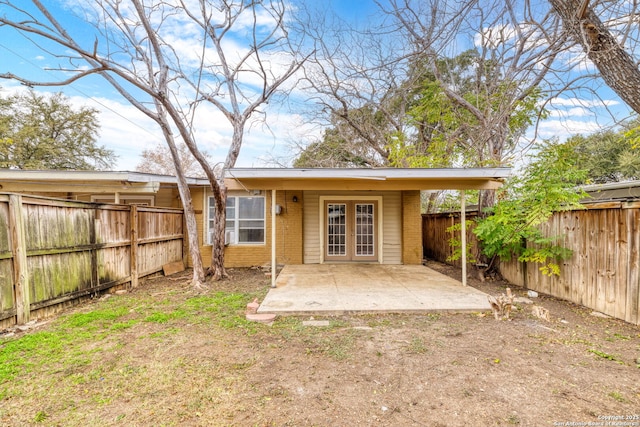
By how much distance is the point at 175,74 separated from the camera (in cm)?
732

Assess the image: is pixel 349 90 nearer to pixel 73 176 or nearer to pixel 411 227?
pixel 411 227

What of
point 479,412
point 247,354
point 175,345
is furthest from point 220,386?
point 479,412

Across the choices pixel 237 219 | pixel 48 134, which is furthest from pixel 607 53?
pixel 48 134

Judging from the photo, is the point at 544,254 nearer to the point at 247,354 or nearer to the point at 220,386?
the point at 247,354

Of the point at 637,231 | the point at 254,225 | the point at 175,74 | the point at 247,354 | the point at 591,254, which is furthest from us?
the point at 254,225

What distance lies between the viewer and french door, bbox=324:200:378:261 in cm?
879

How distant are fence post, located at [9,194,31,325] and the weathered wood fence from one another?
7954 millimetres

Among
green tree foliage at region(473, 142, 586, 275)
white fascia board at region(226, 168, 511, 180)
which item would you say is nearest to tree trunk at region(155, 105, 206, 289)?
white fascia board at region(226, 168, 511, 180)

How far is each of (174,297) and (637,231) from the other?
7.16 meters

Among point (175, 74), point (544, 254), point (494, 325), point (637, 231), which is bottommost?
point (494, 325)

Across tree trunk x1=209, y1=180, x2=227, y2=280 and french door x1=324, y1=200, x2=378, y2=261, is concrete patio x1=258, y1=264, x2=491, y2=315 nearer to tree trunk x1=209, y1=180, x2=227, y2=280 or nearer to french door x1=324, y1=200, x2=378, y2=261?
french door x1=324, y1=200, x2=378, y2=261

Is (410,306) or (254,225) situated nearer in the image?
(410,306)

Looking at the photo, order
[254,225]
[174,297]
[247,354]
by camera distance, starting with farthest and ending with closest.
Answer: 1. [254,225]
2. [174,297]
3. [247,354]

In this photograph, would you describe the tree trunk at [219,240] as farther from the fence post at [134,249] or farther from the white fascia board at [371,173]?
the white fascia board at [371,173]
